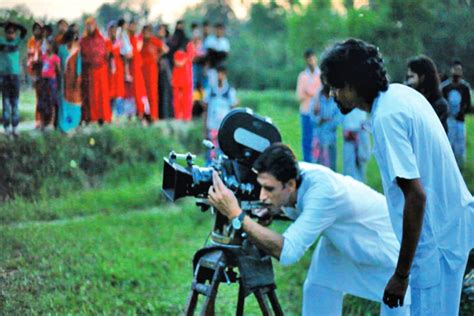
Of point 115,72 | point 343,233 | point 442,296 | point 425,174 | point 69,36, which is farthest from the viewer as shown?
point 115,72

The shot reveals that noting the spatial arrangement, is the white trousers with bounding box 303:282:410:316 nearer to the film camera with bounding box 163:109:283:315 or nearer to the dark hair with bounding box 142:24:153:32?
the film camera with bounding box 163:109:283:315

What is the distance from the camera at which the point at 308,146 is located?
7879 millimetres

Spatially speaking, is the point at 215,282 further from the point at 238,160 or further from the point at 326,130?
the point at 326,130

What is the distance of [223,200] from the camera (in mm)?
3816

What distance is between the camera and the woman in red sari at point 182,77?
25.5 feet

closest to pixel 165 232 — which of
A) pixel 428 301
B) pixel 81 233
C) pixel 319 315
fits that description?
pixel 81 233

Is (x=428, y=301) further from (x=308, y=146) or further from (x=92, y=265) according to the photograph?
(x=308, y=146)

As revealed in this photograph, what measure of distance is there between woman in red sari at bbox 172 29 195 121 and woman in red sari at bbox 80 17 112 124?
1.06 m

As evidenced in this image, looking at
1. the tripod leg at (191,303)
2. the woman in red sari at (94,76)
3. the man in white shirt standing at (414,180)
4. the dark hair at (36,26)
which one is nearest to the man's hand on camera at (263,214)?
the tripod leg at (191,303)

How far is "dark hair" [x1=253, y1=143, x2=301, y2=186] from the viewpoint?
3.88 metres

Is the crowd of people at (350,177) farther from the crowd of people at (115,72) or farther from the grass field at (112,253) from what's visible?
the grass field at (112,253)

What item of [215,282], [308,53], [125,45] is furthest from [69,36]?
[215,282]

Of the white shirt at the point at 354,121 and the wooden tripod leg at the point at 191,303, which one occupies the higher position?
the white shirt at the point at 354,121

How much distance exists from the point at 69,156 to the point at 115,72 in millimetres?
1100
